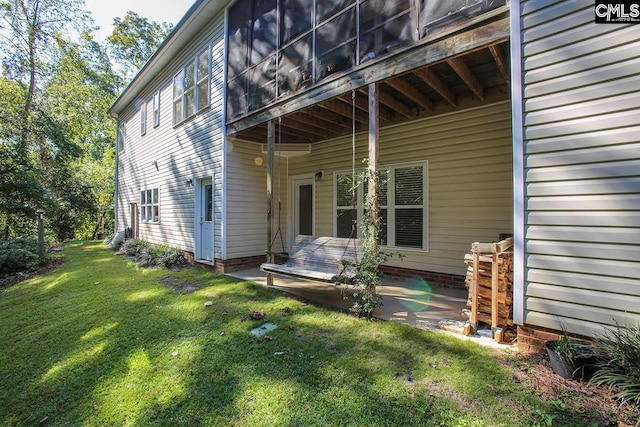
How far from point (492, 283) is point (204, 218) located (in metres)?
6.85

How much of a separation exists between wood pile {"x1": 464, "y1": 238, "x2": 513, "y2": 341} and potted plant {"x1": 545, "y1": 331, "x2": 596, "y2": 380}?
592mm

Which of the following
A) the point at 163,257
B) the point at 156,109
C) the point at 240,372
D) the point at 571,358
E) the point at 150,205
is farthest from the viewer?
the point at 150,205

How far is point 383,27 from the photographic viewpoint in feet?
12.3

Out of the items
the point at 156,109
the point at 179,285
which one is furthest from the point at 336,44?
the point at 156,109

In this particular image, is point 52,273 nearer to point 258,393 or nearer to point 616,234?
point 258,393

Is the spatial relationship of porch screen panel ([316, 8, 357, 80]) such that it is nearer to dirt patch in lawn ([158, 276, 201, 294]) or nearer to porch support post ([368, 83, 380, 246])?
porch support post ([368, 83, 380, 246])

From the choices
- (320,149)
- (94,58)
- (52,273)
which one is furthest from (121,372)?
(94,58)

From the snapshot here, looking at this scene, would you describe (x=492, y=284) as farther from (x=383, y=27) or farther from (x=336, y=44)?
(x=336, y=44)

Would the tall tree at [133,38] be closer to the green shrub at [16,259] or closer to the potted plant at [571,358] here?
the green shrub at [16,259]

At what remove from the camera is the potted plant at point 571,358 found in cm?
226

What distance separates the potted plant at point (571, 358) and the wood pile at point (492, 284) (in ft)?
1.94

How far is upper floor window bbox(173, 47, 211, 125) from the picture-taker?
7.72m

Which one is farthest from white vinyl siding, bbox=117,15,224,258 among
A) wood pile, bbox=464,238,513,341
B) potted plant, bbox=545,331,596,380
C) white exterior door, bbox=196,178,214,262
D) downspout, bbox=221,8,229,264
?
potted plant, bbox=545,331,596,380

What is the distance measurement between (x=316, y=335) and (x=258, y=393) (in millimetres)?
1070
